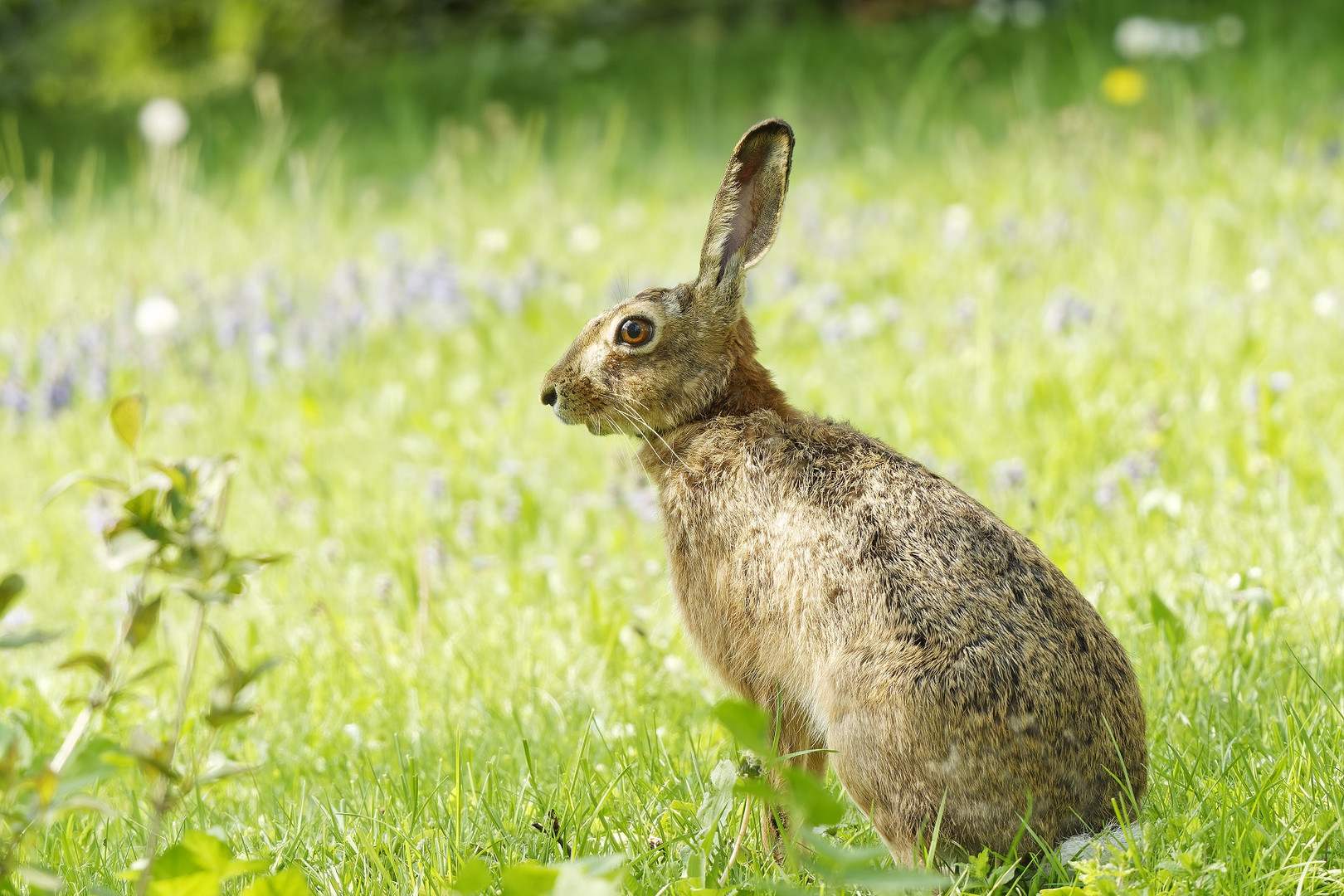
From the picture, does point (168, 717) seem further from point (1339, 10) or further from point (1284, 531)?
point (1339, 10)

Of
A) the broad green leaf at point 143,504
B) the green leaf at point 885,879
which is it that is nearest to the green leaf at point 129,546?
the broad green leaf at point 143,504

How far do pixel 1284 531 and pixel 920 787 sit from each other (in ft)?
6.37

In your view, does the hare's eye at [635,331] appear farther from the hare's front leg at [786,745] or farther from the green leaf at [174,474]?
the green leaf at [174,474]

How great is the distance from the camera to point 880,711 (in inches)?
97.7

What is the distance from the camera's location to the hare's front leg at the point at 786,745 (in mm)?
2791

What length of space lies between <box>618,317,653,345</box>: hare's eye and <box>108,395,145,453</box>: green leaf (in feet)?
4.33

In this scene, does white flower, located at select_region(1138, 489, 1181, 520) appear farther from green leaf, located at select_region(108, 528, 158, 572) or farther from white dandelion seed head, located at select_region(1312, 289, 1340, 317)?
green leaf, located at select_region(108, 528, 158, 572)

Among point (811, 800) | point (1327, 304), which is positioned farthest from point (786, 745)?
point (1327, 304)

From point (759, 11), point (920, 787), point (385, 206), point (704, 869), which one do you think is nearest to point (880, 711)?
point (920, 787)

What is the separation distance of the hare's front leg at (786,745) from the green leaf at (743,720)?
82 centimetres

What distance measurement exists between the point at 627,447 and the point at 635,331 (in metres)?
0.55

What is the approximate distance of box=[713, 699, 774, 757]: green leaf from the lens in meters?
1.86

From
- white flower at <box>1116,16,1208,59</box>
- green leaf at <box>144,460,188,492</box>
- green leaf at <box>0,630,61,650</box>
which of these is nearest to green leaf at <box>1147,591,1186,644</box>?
green leaf at <box>144,460,188,492</box>

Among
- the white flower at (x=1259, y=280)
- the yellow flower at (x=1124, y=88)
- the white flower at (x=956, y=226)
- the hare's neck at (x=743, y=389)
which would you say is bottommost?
the hare's neck at (x=743, y=389)
